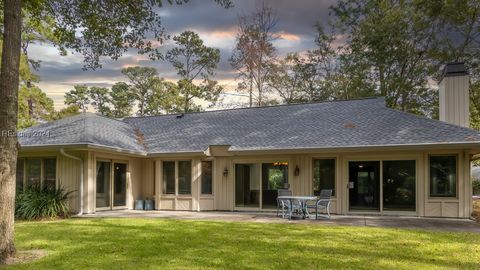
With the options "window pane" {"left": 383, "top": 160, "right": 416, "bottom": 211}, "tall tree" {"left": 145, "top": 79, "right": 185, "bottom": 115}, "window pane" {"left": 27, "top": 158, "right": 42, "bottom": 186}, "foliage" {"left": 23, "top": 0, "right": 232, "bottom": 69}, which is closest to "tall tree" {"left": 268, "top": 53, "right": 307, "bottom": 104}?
"tall tree" {"left": 145, "top": 79, "right": 185, "bottom": 115}

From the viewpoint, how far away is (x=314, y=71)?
30.2m

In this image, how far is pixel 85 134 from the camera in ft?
46.7

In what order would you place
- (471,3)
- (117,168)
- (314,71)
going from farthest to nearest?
(314,71) < (471,3) < (117,168)

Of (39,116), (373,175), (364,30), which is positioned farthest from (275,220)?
(39,116)

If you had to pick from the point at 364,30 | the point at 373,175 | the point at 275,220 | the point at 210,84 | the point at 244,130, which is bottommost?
the point at 275,220

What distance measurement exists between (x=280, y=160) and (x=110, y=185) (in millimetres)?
6465

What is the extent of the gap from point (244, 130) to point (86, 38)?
8.06 meters

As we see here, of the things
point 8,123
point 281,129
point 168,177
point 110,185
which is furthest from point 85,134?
point 281,129

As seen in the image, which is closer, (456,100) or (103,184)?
(103,184)

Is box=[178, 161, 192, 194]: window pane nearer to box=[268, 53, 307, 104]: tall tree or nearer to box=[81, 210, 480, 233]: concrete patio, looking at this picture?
box=[81, 210, 480, 233]: concrete patio

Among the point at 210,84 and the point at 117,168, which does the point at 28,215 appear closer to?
the point at 117,168

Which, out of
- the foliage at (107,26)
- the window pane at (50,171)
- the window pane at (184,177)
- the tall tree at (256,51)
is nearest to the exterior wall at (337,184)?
the window pane at (184,177)

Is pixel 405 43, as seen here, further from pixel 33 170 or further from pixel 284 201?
pixel 33 170

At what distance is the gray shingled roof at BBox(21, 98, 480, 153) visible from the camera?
44.5 feet
